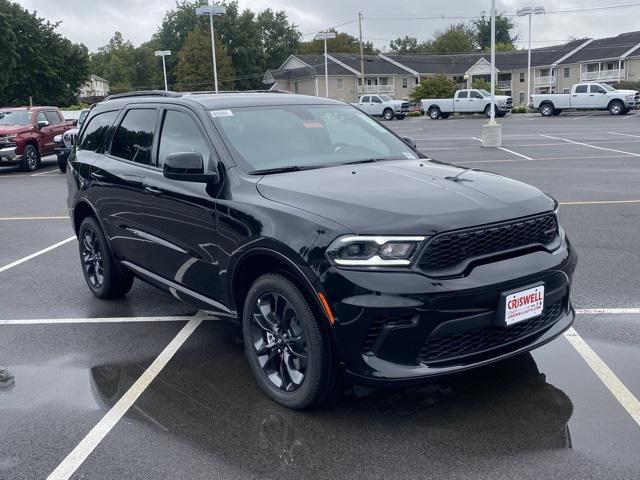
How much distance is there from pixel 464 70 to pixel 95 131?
82.0 metres

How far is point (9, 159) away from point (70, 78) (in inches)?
1492

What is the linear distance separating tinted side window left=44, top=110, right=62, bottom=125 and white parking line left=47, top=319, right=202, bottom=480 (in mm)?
18115

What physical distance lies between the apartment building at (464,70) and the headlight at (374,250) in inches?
2939

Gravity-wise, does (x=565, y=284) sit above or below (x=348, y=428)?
above

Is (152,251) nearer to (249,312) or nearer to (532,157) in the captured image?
(249,312)

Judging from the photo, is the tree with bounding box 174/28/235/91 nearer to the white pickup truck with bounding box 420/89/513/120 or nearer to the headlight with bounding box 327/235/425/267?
the white pickup truck with bounding box 420/89/513/120

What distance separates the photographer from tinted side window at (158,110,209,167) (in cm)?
484

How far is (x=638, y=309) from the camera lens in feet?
18.5

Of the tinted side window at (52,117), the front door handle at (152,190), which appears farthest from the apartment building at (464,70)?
the front door handle at (152,190)

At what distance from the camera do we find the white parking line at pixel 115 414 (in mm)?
3557

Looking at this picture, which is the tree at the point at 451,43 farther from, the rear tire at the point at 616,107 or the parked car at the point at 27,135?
the parked car at the point at 27,135

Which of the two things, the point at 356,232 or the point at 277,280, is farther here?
the point at 277,280

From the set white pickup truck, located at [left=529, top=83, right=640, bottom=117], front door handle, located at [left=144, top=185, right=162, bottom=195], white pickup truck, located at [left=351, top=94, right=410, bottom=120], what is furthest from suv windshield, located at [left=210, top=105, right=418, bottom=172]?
white pickup truck, located at [left=351, top=94, right=410, bottom=120]

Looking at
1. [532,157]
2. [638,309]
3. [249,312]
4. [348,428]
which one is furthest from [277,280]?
[532,157]
